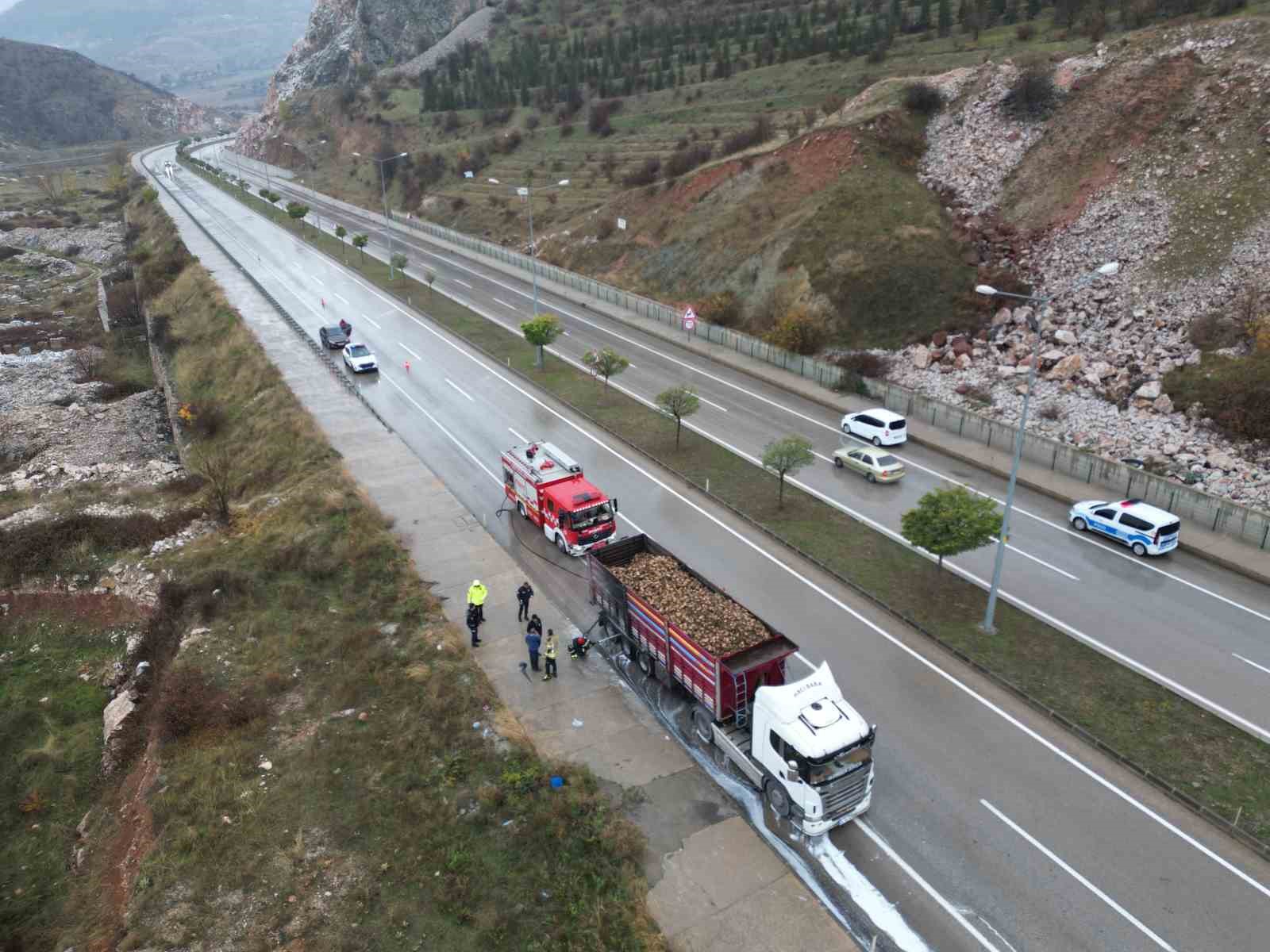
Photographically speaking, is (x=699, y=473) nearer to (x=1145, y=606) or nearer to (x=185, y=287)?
(x=1145, y=606)

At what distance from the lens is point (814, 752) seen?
1487 centimetres

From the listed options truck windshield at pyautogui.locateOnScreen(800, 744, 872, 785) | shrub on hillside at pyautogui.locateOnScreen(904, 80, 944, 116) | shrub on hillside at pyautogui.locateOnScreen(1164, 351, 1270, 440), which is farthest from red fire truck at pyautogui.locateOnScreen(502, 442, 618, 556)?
shrub on hillside at pyautogui.locateOnScreen(904, 80, 944, 116)

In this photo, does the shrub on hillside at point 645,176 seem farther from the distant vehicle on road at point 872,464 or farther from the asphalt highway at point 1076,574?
the distant vehicle on road at point 872,464

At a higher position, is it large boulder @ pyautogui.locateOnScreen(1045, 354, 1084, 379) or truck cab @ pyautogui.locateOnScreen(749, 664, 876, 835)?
large boulder @ pyautogui.locateOnScreen(1045, 354, 1084, 379)

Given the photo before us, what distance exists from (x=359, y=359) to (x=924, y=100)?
45.4 m

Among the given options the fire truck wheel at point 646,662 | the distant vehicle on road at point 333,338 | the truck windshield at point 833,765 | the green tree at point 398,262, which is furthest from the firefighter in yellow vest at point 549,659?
the green tree at point 398,262

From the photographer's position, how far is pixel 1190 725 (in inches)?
737

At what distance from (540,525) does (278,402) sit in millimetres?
19618

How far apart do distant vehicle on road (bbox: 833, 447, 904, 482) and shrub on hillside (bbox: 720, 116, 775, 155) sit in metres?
47.4

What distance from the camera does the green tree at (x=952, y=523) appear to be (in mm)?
23031

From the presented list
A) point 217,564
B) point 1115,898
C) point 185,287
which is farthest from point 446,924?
point 185,287

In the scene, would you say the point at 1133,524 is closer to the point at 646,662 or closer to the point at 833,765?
the point at 833,765

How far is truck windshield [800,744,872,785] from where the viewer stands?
1491 centimetres

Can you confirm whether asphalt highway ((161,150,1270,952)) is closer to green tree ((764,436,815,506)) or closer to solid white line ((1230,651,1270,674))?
solid white line ((1230,651,1270,674))
